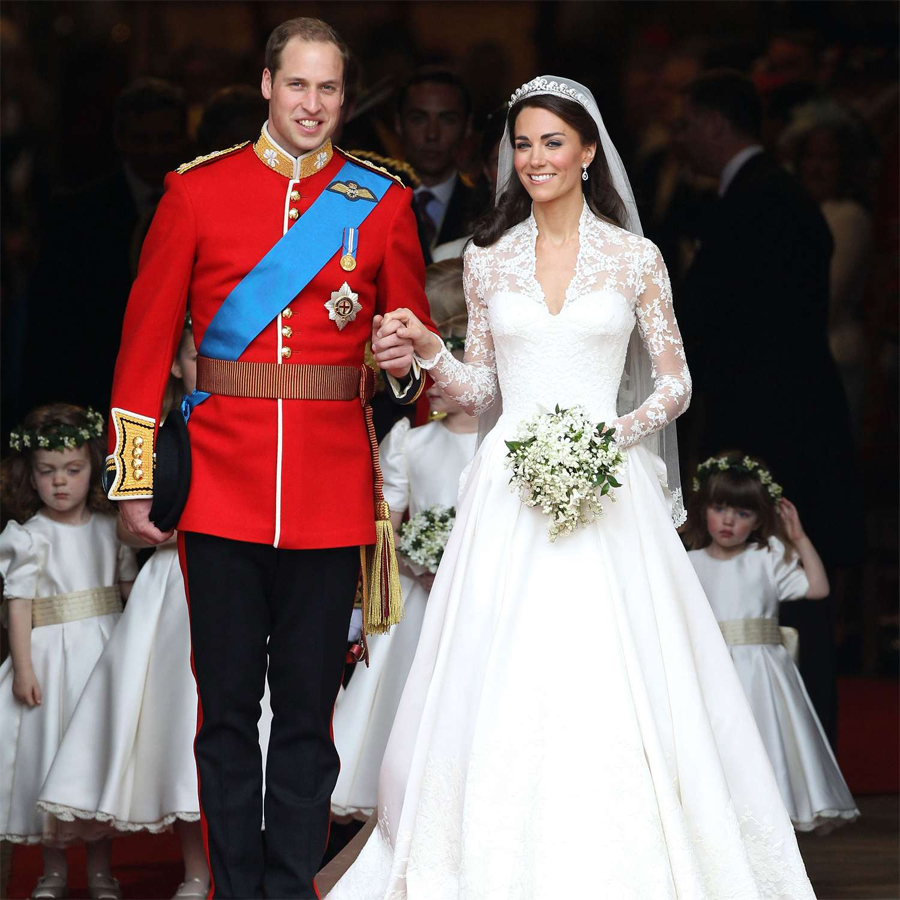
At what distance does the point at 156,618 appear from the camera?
15.6 feet

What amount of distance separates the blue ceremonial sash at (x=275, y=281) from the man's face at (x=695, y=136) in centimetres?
455

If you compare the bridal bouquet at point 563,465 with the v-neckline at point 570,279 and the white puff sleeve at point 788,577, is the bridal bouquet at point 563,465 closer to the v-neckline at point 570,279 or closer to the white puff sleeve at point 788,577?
the v-neckline at point 570,279

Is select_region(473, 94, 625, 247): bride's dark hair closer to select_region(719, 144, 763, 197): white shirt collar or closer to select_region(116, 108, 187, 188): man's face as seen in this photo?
select_region(116, 108, 187, 188): man's face

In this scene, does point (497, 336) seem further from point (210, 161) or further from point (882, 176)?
point (882, 176)

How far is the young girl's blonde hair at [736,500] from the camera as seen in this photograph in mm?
5590

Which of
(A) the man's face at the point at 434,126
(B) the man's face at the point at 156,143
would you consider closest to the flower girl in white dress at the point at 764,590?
(A) the man's face at the point at 434,126

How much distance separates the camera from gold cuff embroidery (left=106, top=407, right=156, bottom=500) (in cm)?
351

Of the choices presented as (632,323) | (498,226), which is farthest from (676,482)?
(498,226)

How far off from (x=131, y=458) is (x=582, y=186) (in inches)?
53.1

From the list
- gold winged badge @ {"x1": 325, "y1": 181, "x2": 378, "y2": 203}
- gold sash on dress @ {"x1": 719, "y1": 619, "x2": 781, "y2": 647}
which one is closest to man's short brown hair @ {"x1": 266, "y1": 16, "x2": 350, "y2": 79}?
gold winged badge @ {"x1": 325, "y1": 181, "x2": 378, "y2": 203}

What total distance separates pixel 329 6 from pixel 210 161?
4.29 m

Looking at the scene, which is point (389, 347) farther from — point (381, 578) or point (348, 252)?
point (381, 578)

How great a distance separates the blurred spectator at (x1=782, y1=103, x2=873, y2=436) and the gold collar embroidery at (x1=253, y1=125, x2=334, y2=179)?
5.17 metres

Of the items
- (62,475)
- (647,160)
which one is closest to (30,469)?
(62,475)
